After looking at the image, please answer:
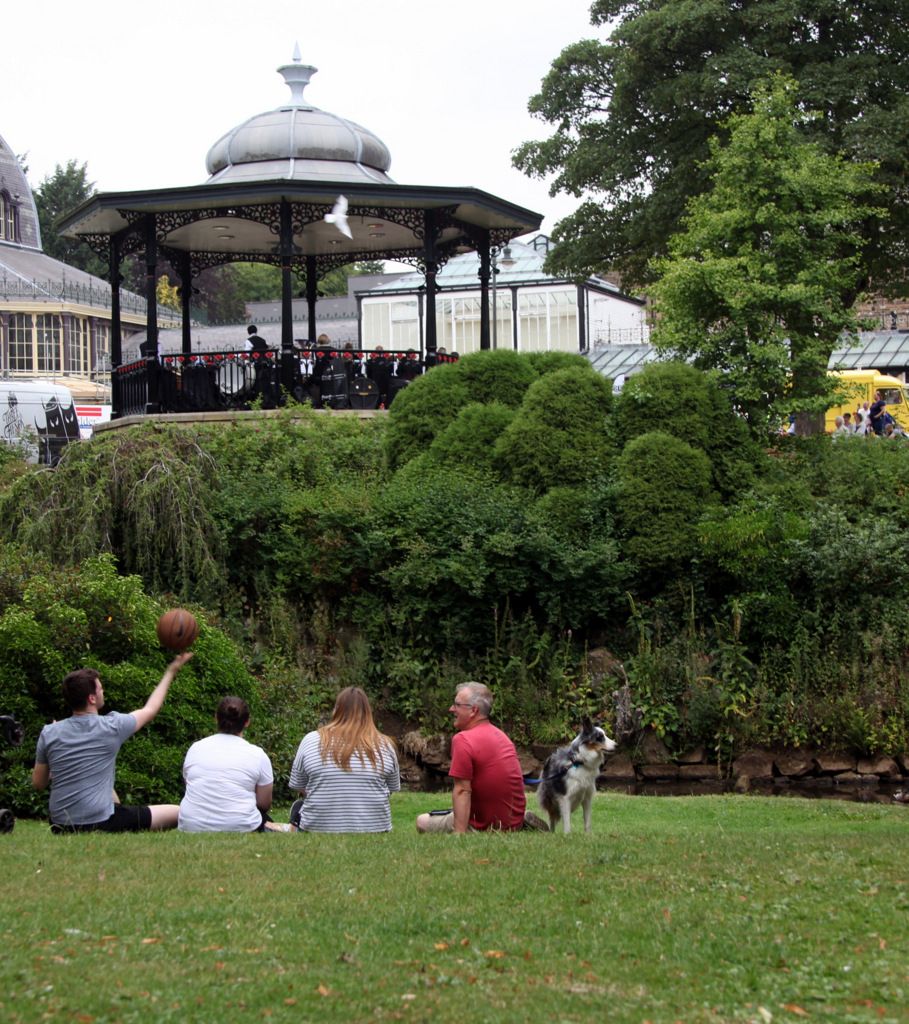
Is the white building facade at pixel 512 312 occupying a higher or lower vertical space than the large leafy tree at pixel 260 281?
lower

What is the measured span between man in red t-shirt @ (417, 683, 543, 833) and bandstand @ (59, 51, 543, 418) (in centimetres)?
1196

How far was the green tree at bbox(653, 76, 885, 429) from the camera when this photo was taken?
1438cm

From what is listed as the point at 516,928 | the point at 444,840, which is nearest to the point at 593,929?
the point at 516,928

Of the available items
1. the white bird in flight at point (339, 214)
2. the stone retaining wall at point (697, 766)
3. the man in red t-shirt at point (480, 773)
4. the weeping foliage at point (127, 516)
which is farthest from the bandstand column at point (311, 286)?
→ the man in red t-shirt at point (480, 773)

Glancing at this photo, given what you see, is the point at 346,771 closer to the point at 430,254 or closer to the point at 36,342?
the point at 430,254

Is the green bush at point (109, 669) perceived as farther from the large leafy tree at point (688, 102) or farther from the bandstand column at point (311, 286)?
the bandstand column at point (311, 286)

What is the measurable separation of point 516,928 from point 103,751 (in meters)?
3.37

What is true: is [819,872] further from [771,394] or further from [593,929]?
[771,394]

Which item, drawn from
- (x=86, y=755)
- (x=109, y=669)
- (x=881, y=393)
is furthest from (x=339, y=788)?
(x=881, y=393)

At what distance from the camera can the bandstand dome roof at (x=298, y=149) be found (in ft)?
66.2

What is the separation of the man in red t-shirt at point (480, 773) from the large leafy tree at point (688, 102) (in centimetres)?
1383

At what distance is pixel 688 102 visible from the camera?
21500 millimetres

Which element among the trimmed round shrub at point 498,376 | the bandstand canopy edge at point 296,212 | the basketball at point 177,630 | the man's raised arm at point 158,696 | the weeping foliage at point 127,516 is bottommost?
the man's raised arm at point 158,696

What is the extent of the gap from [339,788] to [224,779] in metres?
0.76
